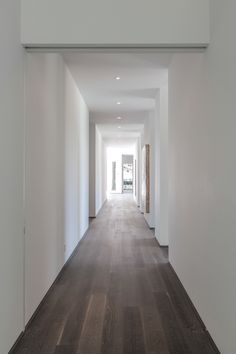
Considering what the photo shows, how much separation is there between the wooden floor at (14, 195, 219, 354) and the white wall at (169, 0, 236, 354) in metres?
0.22

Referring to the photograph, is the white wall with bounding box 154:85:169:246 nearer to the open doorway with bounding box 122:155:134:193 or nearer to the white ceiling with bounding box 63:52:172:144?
the white ceiling with bounding box 63:52:172:144

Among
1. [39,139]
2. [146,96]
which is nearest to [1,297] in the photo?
[39,139]

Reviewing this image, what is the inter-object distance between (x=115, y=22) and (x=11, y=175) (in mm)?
1464

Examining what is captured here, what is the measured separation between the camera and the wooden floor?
106 inches

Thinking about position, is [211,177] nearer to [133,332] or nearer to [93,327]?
[133,332]

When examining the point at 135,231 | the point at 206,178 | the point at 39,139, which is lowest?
the point at 135,231

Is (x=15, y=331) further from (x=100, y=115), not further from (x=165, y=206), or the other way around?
(x=100, y=115)

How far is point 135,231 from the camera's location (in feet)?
27.1

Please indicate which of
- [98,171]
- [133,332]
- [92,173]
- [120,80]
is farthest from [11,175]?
[98,171]

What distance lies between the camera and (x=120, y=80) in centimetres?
578

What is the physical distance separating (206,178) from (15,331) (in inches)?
76.9

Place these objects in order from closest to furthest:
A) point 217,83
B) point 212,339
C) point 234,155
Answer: point 234,155 < point 217,83 < point 212,339

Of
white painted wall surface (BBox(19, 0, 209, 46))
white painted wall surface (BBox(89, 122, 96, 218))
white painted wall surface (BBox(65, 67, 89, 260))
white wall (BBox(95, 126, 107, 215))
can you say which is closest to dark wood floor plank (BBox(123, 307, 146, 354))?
white painted wall surface (BBox(65, 67, 89, 260))

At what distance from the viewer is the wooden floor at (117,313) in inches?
106
